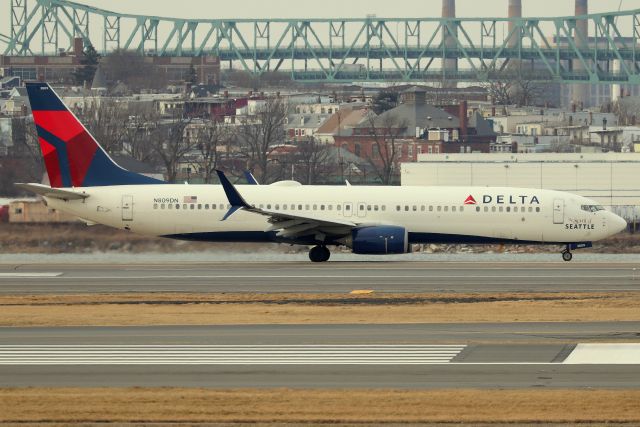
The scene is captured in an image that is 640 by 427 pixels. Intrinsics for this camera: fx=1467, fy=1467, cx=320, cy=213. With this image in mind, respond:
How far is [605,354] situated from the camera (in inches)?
1183

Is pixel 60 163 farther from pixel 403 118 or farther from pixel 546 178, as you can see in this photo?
pixel 403 118

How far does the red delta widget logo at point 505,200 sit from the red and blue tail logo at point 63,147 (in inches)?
539

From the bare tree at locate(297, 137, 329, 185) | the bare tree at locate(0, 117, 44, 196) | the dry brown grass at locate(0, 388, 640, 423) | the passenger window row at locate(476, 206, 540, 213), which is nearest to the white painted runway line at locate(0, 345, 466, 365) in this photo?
the dry brown grass at locate(0, 388, 640, 423)

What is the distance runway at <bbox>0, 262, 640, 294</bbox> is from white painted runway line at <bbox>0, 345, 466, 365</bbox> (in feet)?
41.0

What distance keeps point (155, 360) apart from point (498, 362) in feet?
22.7

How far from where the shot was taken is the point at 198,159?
119062 mm

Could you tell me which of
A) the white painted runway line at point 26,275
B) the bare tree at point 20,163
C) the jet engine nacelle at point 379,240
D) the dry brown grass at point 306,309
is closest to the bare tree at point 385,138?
the bare tree at point 20,163

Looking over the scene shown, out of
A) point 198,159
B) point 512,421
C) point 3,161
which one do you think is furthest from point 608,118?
point 512,421

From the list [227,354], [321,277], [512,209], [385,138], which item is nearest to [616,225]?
[512,209]

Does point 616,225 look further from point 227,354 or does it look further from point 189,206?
point 227,354

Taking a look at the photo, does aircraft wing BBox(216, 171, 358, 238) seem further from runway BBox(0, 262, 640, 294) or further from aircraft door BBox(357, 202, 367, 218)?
runway BBox(0, 262, 640, 294)

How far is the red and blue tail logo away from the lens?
184 ft

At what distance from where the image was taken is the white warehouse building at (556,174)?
81375 millimetres

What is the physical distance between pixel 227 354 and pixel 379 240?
24.0 meters
